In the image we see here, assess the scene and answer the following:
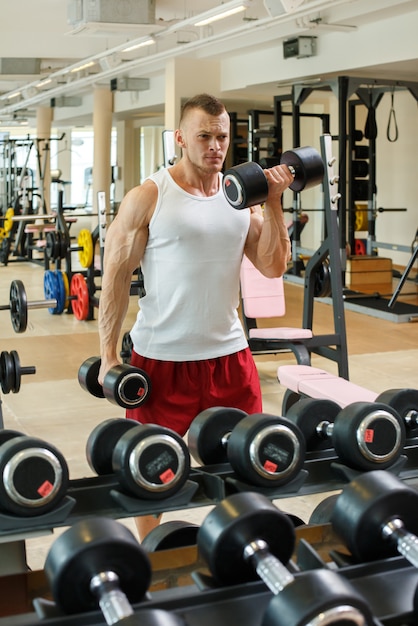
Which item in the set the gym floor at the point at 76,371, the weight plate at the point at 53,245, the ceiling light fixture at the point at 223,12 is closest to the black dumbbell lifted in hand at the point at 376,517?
the gym floor at the point at 76,371

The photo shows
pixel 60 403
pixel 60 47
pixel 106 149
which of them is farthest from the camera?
pixel 106 149

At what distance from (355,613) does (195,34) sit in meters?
8.90

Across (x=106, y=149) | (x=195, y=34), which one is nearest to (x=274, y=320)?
(x=195, y=34)

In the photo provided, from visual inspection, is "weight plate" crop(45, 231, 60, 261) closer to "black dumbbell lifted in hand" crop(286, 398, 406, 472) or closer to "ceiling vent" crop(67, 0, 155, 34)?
"ceiling vent" crop(67, 0, 155, 34)

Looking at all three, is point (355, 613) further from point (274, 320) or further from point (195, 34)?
point (195, 34)

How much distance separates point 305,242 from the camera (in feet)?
41.8

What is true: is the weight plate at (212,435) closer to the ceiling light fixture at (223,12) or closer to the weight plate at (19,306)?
the weight plate at (19,306)

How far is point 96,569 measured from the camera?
107cm

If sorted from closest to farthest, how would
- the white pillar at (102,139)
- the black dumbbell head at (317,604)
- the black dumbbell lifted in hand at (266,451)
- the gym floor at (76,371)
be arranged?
the black dumbbell head at (317,604) → the black dumbbell lifted in hand at (266,451) → the gym floor at (76,371) → the white pillar at (102,139)

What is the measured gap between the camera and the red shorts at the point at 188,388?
7.28 feet

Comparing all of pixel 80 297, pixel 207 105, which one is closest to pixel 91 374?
pixel 207 105

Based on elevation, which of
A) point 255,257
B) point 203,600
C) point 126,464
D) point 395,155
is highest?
point 395,155

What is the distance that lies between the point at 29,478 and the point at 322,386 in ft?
7.91

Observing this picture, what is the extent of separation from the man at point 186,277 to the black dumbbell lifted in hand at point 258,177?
106mm
